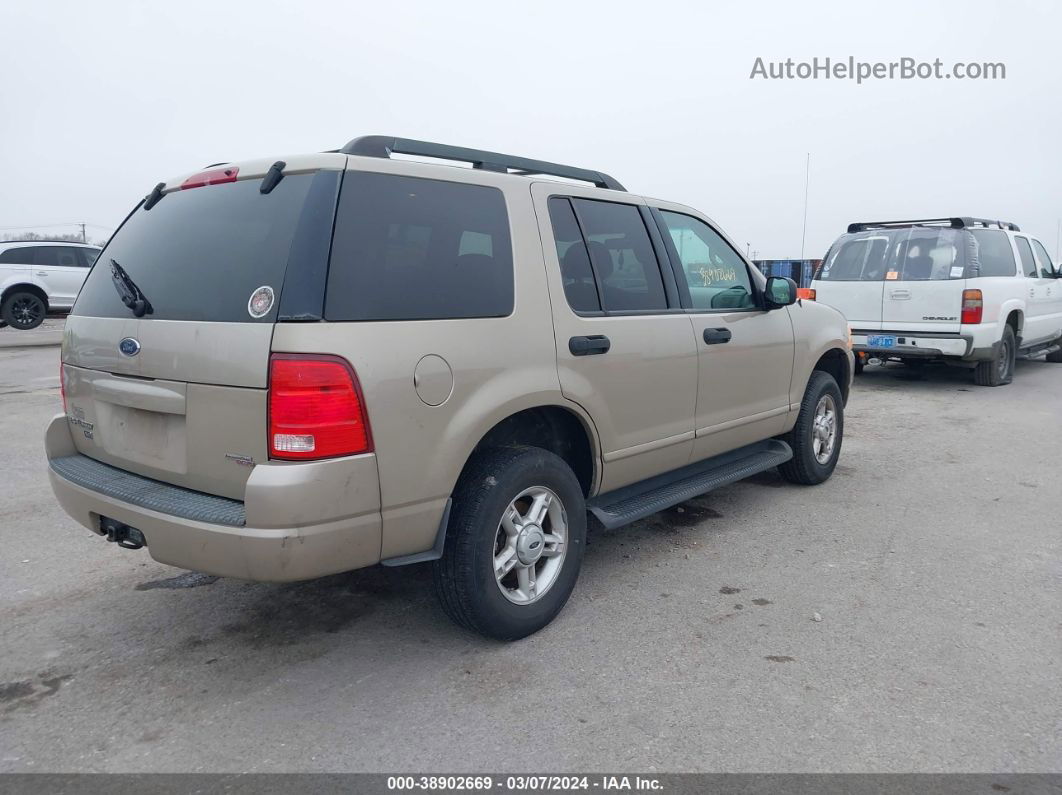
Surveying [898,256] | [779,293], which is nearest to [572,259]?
[779,293]

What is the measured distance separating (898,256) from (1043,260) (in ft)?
11.1

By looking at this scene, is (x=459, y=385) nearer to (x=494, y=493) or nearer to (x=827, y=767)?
(x=494, y=493)

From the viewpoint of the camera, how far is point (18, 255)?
16.6 metres

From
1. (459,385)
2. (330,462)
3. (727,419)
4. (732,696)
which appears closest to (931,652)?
(732,696)

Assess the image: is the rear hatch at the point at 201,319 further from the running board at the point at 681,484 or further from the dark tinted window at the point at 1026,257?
the dark tinted window at the point at 1026,257

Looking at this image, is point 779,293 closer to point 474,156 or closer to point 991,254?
point 474,156

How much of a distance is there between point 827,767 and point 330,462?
1.83m

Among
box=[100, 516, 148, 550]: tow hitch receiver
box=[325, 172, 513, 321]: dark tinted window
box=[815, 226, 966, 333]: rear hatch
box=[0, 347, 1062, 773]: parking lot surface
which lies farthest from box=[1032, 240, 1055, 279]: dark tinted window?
box=[100, 516, 148, 550]: tow hitch receiver

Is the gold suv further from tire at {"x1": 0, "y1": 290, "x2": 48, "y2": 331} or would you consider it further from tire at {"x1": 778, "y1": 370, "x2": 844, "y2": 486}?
tire at {"x1": 0, "y1": 290, "x2": 48, "y2": 331}

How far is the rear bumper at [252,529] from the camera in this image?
8.43 feet

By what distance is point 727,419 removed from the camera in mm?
4512

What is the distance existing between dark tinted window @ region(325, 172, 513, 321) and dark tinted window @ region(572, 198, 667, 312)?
0.58m

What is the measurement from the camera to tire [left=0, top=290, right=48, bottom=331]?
53.7 ft

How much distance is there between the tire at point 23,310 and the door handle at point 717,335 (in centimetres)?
1677
